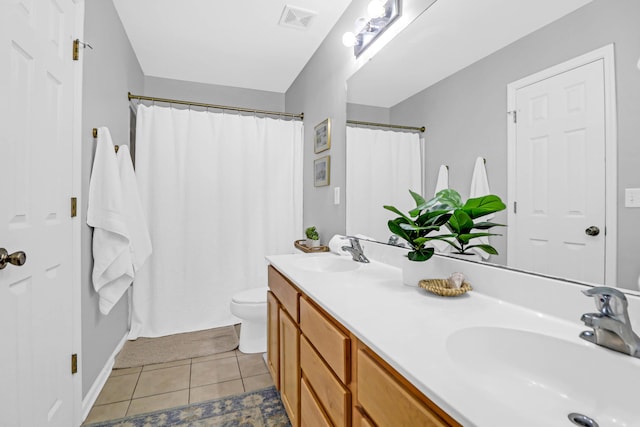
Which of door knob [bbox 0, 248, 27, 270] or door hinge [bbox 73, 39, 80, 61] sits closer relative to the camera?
door knob [bbox 0, 248, 27, 270]

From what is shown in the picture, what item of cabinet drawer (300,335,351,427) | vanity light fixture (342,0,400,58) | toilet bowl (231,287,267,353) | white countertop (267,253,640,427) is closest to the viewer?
white countertop (267,253,640,427)

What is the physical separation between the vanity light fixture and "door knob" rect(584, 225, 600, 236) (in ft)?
4.35

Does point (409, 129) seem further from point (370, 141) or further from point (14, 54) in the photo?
point (14, 54)

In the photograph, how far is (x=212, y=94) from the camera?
→ 10.4 feet

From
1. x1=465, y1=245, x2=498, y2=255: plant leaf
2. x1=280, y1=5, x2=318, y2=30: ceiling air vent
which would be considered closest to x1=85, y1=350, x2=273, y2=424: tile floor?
x1=465, y1=245, x2=498, y2=255: plant leaf

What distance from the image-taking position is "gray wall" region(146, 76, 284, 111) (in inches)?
117

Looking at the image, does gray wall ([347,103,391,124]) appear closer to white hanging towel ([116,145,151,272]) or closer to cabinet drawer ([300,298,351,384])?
cabinet drawer ([300,298,351,384])

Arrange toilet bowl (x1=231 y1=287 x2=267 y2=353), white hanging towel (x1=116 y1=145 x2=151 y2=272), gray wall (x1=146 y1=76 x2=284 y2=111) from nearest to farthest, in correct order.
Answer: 1. white hanging towel (x1=116 y1=145 x2=151 y2=272)
2. toilet bowl (x1=231 y1=287 x2=267 y2=353)
3. gray wall (x1=146 y1=76 x2=284 y2=111)

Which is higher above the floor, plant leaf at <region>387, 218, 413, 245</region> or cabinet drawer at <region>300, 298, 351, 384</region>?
plant leaf at <region>387, 218, 413, 245</region>

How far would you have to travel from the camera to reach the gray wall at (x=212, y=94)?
2982 mm

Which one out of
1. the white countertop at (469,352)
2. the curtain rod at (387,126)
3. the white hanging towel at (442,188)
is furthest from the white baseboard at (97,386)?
the curtain rod at (387,126)

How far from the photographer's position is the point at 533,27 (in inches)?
34.2

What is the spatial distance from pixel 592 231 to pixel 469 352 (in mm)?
442

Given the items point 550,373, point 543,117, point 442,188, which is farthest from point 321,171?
point 550,373
